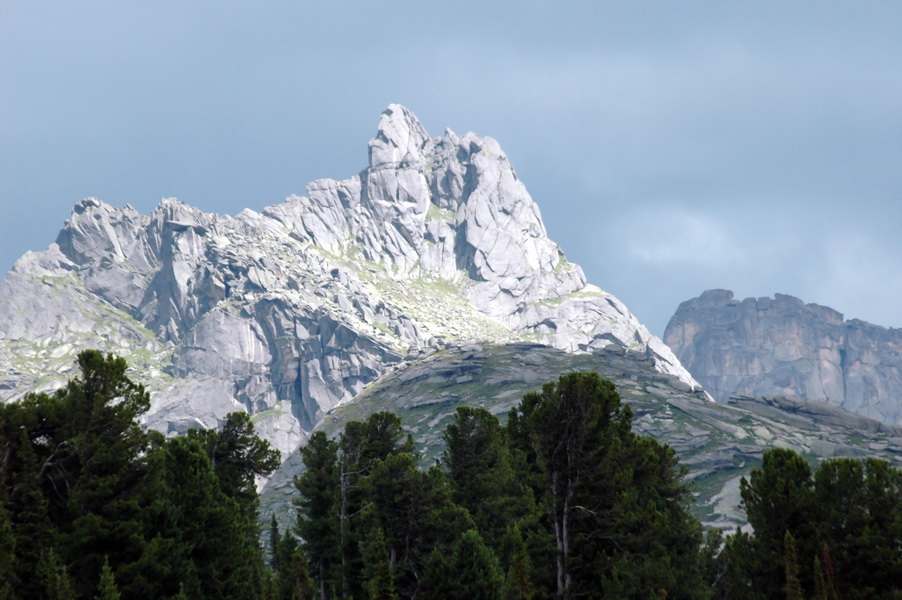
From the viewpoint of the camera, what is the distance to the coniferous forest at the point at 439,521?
151ft

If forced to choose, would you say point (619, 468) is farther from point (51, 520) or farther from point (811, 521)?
point (51, 520)

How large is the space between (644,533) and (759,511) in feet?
24.8

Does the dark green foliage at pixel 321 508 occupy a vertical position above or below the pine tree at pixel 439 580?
above

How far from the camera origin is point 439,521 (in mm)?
61625

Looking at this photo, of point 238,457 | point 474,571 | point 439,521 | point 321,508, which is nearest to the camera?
point 474,571

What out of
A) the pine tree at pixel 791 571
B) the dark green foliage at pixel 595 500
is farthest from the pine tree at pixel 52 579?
the pine tree at pixel 791 571

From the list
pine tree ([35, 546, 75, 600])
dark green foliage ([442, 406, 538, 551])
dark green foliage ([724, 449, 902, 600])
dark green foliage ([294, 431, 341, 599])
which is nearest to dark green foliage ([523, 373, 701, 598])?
dark green foliage ([724, 449, 902, 600])

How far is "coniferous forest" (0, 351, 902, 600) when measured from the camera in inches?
1806

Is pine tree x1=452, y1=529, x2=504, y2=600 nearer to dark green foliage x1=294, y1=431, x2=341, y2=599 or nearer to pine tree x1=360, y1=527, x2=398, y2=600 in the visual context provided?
pine tree x1=360, y1=527, x2=398, y2=600

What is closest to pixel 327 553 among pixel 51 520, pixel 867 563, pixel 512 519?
pixel 512 519

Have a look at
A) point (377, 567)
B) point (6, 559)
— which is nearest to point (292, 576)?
point (377, 567)

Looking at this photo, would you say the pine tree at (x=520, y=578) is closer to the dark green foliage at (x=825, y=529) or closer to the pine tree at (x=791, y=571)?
the dark green foliage at (x=825, y=529)

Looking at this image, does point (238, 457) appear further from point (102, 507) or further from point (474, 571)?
point (474, 571)

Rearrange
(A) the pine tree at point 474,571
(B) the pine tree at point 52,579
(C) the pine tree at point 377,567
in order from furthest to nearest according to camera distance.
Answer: (A) the pine tree at point 474,571
(C) the pine tree at point 377,567
(B) the pine tree at point 52,579
